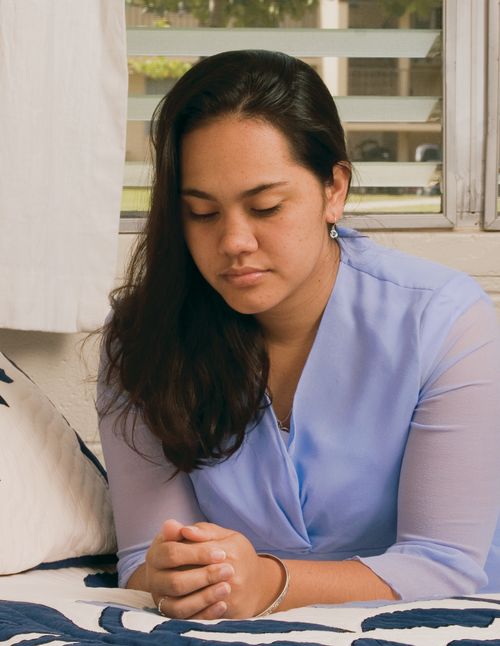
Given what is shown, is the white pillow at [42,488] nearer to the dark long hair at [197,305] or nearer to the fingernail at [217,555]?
the dark long hair at [197,305]

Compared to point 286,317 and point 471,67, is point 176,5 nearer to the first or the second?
point 471,67

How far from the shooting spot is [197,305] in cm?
158

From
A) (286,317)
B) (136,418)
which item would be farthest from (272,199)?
(136,418)

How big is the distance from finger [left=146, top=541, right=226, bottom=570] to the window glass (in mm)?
1166

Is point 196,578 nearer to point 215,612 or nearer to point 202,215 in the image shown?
point 215,612

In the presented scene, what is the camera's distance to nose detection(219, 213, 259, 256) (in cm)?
138

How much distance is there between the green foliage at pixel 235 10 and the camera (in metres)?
2.27

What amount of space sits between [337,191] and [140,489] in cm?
49

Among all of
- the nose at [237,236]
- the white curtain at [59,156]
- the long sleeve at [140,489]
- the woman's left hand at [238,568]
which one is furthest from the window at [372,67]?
the woman's left hand at [238,568]

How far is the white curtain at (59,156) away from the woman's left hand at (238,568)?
0.78m

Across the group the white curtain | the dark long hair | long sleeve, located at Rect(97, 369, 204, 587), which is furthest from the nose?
the white curtain

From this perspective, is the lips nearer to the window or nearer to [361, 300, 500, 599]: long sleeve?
[361, 300, 500, 599]: long sleeve

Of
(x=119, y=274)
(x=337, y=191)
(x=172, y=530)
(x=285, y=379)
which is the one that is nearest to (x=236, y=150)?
(x=337, y=191)

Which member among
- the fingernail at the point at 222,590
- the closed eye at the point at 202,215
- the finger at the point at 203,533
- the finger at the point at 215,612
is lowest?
the finger at the point at 215,612
